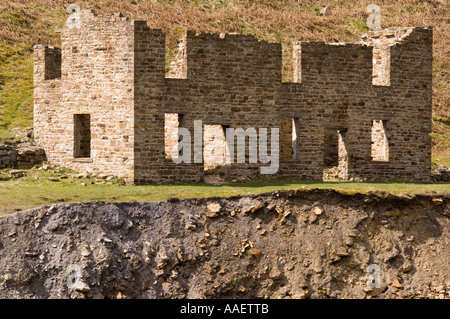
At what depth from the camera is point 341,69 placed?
30141mm

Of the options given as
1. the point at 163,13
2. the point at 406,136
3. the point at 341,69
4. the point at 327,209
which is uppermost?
the point at 163,13

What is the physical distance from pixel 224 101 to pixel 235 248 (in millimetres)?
7738

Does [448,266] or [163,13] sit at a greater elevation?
[163,13]

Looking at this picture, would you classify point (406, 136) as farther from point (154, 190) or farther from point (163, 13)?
point (163, 13)

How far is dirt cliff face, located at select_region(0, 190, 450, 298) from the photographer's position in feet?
65.7

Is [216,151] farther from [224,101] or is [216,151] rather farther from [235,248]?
[235,248]

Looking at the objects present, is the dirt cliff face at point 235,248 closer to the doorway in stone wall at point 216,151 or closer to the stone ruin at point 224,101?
the stone ruin at point 224,101

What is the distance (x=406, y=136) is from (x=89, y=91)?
12.1m

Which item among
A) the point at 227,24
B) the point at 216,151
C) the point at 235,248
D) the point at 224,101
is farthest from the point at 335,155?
the point at 227,24

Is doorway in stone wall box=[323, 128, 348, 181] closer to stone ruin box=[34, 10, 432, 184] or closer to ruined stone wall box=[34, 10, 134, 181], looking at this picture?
stone ruin box=[34, 10, 432, 184]

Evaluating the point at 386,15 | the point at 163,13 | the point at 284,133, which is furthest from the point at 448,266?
the point at 386,15

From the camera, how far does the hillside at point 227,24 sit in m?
37.0

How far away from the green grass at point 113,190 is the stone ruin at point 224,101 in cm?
104

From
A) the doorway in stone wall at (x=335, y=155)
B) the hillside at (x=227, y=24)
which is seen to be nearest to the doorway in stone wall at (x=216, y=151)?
the doorway in stone wall at (x=335, y=155)
